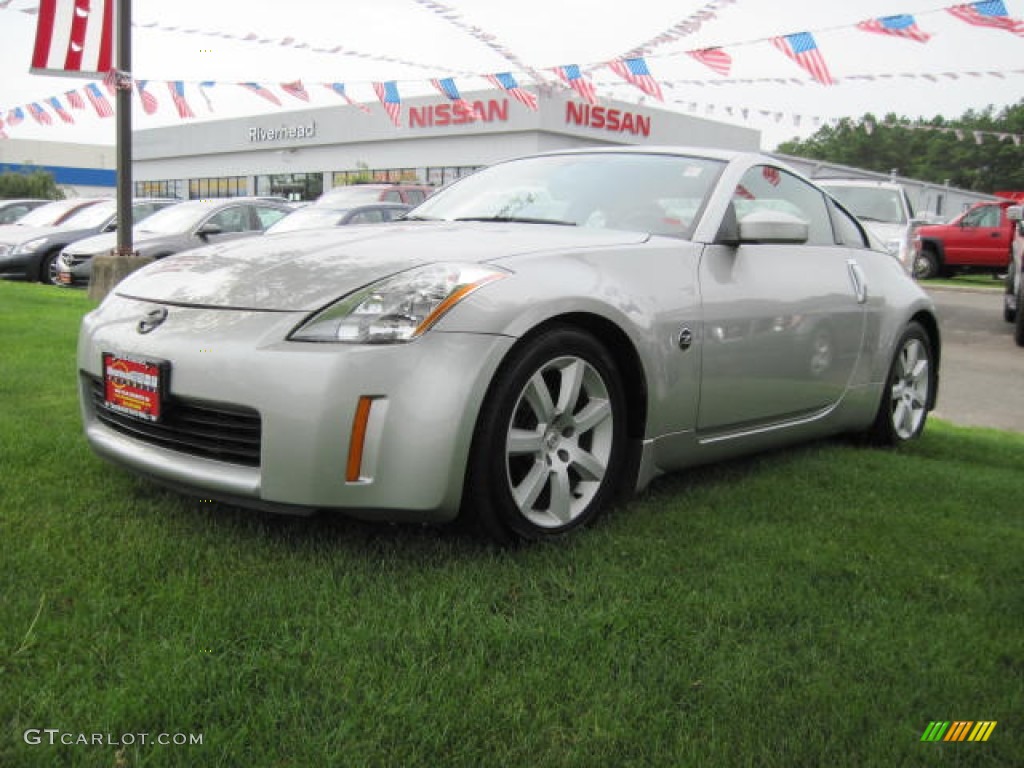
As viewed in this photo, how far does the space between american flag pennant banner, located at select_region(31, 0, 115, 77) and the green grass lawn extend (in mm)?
6804

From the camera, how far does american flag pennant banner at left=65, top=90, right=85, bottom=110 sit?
15885 mm

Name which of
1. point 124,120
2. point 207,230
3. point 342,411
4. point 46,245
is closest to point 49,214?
point 46,245

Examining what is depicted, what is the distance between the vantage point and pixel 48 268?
12.6 meters

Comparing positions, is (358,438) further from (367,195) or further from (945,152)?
(945,152)

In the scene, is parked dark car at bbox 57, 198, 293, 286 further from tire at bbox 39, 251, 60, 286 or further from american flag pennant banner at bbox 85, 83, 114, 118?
american flag pennant banner at bbox 85, 83, 114, 118

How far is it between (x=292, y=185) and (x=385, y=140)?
25.5 feet

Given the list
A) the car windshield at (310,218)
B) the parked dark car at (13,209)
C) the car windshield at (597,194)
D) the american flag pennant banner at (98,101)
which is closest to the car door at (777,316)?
the car windshield at (597,194)

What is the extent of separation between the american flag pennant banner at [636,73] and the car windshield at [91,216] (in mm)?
7696

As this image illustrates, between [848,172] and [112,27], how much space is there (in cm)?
1871

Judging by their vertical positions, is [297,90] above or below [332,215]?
above

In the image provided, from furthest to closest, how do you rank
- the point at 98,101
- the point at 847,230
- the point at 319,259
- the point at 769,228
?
the point at 98,101 → the point at 847,230 → the point at 769,228 → the point at 319,259

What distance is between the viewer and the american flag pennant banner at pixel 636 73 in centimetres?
1112

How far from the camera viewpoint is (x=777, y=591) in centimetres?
258

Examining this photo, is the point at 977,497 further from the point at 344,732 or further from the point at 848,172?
the point at 848,172
